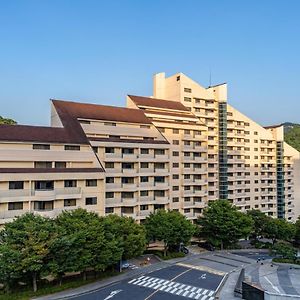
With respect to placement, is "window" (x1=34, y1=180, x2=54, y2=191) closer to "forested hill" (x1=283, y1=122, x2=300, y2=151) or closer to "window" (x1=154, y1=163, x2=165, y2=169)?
"window" (x1=154, y1=163, x2=165, y2=169)

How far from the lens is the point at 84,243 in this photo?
33031mm

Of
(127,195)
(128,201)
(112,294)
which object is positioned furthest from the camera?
(127,195)

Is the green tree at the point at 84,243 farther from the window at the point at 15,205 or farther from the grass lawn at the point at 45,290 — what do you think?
the window at the point at 15,205

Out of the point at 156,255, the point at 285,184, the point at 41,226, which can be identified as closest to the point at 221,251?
the point at 156,255

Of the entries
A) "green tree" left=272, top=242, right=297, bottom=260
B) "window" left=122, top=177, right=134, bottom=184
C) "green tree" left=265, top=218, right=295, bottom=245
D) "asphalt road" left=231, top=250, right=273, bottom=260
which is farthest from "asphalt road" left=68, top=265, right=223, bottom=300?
"green tree" left=265, top=218, right=295, bottom=245

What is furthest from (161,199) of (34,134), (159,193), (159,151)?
(34,134)

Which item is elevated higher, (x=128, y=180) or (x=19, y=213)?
(x=128, y=180)

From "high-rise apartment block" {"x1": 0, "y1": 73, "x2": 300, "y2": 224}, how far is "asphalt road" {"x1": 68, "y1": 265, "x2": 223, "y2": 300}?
11497 mm

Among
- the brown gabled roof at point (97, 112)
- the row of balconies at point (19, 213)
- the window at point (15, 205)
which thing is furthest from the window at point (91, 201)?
the brown gabled roof at point (97, 112)

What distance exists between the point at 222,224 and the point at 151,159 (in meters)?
15.7

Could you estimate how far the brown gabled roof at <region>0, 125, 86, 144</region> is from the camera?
39.5 meters

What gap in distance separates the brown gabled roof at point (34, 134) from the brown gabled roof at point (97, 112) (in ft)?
10.7

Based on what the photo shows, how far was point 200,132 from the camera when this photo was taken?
2472 inches

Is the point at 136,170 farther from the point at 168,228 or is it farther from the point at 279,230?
the point at 279,230
